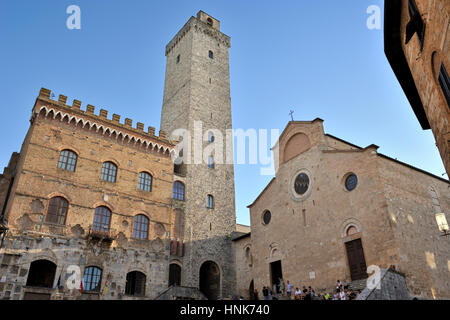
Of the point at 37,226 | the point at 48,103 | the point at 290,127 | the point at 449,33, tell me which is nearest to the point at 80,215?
the point at 37,226

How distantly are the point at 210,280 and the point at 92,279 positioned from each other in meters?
9.96

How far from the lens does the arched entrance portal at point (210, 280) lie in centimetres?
2616

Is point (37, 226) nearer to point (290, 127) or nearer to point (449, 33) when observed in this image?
point (290, 127)

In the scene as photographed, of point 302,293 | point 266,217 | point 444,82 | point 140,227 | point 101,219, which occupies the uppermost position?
point 266,217

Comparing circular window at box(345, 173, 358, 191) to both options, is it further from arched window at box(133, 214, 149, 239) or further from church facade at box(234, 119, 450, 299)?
arched window at box(133, 214, 149, 239)

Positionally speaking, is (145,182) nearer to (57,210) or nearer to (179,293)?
(57,210)

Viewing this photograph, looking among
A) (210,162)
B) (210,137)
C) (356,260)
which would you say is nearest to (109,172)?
(210,162)

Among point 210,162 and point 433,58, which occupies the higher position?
point 210,162

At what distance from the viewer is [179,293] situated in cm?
2208

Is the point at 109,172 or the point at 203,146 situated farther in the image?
the point at 203,146

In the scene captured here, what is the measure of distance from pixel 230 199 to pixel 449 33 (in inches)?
957

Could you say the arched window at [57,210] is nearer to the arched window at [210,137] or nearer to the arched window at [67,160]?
the arched window at [67,160]

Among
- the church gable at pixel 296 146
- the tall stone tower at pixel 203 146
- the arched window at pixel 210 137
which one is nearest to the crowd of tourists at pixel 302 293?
the tall stone tower at pixel 203 146
